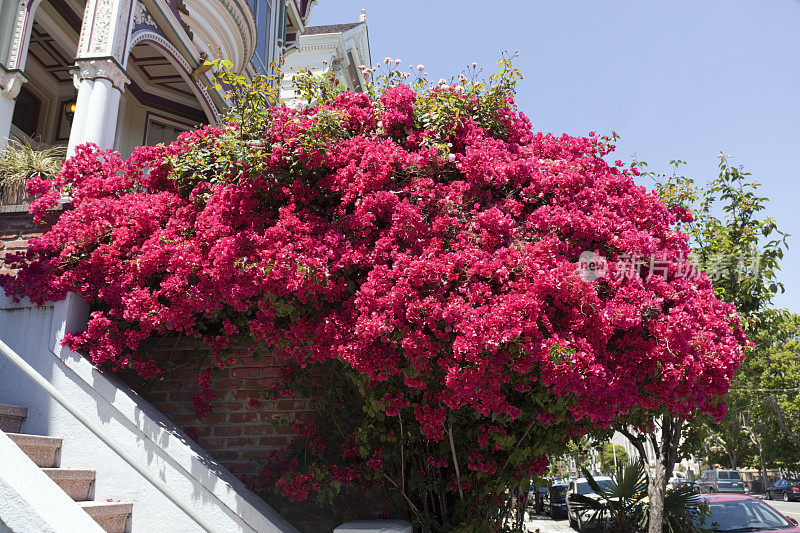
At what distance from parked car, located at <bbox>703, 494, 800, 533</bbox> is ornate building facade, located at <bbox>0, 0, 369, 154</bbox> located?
971cm

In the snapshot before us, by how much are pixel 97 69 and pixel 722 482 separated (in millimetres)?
34022

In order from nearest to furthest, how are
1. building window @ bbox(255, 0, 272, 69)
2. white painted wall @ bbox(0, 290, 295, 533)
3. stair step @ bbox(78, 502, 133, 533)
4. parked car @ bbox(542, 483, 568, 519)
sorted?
1. stair step @ bbox(78, 502, 133, 533)
2. white painted wall @ bbox(0, 290, 295, 533)
3. building window @ bbox(255, 0, 272, 69)
4. parked car @ bbox(542, 483, 568, 519)

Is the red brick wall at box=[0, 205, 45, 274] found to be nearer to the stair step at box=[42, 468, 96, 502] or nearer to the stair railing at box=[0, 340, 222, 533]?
the stair step at box=[42, 468, 96, 502]

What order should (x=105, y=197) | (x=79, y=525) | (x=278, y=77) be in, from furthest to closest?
1. (x=105, y=197)
2. (x=278, y=77)
3. (x=79, y=525)

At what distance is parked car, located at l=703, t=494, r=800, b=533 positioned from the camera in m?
8.27

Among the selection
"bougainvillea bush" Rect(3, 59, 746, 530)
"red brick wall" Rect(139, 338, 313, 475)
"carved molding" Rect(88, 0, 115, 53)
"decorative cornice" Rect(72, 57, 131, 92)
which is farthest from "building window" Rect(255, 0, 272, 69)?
"red brick wall" Rect(139, 338, 313, 475)

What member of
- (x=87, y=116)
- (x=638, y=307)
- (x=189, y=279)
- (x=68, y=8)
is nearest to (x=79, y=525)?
(x=189, y=279)

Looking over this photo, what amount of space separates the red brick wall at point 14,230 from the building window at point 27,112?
783cm

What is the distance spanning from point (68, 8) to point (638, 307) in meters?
11.2

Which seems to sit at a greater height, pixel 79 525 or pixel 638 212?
pixel 638 212

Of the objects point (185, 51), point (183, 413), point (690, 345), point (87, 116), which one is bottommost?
point (183, 413)

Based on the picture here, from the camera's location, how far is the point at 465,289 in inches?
169

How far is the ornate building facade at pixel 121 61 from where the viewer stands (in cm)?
843

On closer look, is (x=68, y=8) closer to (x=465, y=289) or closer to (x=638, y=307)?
(x=465, y=289)
